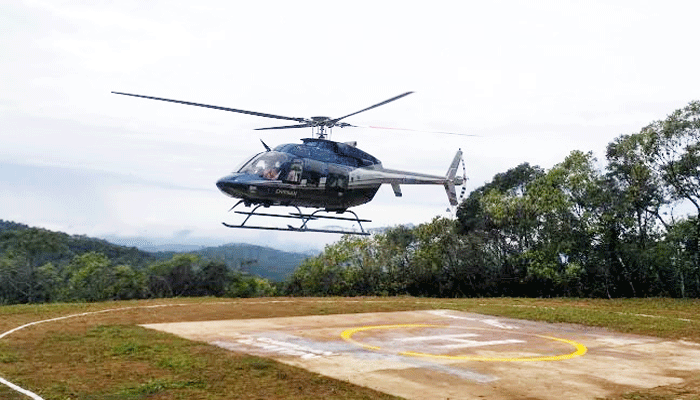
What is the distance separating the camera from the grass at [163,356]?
37.5 ft

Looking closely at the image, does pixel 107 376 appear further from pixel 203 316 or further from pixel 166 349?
pixel 203 316

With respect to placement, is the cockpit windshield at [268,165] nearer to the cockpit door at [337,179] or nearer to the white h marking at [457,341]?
the cockpit door at [337,179]

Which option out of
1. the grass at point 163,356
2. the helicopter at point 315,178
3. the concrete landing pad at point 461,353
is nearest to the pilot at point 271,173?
the helicopter at point 315,178

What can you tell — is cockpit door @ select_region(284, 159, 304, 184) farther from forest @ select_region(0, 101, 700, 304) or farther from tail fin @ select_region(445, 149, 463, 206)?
forest @ select_region(0, 101, 700, 304)

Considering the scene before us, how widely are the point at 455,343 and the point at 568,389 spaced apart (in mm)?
5668

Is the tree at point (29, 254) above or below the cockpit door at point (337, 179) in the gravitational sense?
below

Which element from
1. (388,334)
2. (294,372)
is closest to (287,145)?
(388,334)

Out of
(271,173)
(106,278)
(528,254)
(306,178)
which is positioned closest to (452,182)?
(306,178)

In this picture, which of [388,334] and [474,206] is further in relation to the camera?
[474,206]

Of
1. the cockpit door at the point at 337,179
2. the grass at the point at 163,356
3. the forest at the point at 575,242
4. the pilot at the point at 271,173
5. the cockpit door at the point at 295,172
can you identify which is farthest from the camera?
the forest at the point at 575,242


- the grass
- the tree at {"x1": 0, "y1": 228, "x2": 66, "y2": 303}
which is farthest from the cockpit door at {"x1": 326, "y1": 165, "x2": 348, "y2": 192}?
the tree at {"x1": 0, "y1": 228, "x2": 66, "y2": 303}

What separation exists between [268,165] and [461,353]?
25.3 ft

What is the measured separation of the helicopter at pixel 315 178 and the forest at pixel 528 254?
1974 centimetres

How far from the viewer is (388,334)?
1906 centimetres
